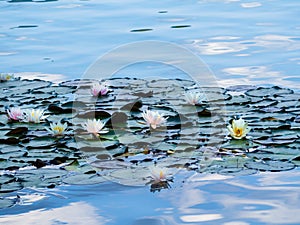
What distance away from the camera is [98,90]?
12.4 feet

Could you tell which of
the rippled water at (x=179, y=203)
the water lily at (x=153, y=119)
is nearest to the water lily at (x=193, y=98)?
the water lily at (x=153, y=119)

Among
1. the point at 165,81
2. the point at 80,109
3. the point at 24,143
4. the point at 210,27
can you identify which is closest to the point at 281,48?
the point at 210,27

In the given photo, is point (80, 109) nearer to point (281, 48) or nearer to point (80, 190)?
point (80, 190)

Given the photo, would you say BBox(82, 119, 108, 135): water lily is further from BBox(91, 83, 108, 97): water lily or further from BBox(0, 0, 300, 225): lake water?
BBox(91, 83, 108, 97): water lily

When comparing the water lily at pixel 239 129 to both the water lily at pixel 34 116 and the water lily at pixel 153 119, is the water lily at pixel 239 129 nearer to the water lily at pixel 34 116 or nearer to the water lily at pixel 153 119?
the water lily at pixel 153 119

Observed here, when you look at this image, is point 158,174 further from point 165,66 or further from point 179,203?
point 165,66

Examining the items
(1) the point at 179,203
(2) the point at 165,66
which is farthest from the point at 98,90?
(1) the point at 179,203

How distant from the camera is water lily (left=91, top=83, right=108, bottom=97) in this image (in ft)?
12.4

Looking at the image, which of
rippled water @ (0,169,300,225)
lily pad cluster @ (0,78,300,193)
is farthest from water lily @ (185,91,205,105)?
rippled water @ (0,169,300,225)

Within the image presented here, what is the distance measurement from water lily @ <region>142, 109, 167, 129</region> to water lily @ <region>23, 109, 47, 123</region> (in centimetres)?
47

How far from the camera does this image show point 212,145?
306 cm

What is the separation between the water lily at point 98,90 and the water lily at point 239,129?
2.96ft

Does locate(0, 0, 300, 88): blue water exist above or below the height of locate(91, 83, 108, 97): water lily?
above

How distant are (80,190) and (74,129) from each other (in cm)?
58
